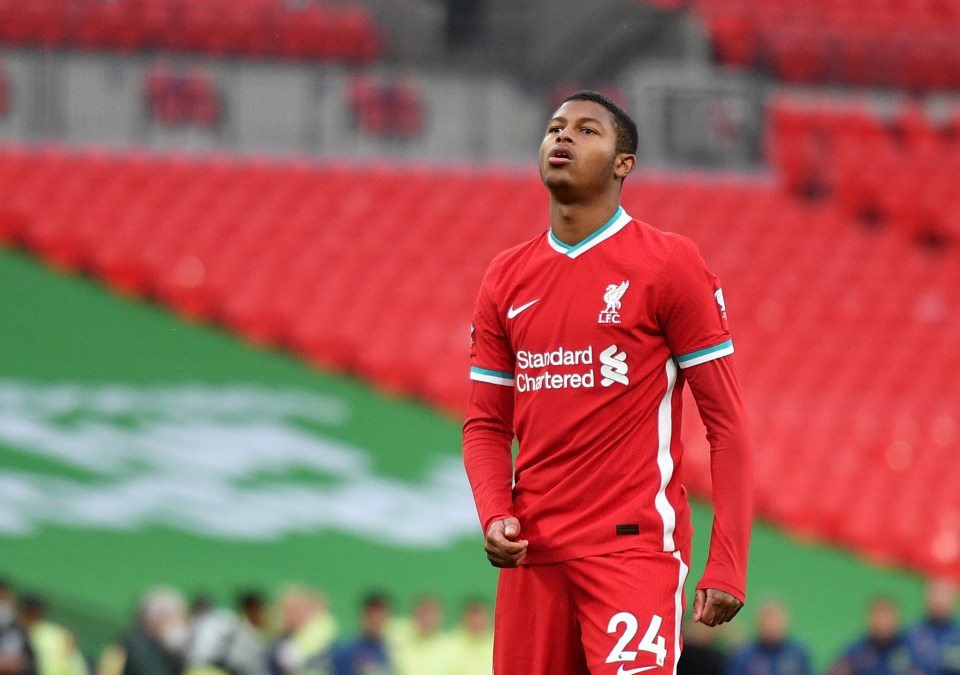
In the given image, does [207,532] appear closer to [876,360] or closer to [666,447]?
[876,360]

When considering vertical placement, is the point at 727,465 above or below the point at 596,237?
below

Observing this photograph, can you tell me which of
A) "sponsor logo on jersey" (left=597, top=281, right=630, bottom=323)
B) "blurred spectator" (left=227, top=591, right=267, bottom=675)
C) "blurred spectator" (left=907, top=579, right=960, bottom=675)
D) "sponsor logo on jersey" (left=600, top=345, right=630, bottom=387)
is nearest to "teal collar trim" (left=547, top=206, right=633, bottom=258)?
"sponsor logo on jersey" (left=597, top=281, right=630, bottom=323)

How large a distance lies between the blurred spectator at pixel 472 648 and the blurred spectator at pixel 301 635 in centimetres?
70

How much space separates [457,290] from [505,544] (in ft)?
38.6

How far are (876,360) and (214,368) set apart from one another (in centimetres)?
601

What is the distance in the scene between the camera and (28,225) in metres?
15.0

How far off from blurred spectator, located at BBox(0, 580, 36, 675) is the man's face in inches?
207

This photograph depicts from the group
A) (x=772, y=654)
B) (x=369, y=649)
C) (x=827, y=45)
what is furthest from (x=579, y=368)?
(x=827, y=45)

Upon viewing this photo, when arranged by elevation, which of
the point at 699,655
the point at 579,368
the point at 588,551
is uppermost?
the point at 579,368

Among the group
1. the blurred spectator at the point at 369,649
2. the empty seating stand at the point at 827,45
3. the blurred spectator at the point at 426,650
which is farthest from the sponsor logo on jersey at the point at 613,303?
the empty seating stand at the point at 827,45

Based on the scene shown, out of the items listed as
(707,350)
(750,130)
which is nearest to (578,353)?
(707,350)

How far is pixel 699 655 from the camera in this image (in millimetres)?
9055

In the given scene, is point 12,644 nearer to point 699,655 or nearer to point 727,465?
point 699,655

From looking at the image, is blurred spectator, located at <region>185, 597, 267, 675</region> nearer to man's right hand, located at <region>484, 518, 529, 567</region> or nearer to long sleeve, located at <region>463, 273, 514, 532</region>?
long sleeve, located at <region>463, 273, 514, 532</region>
